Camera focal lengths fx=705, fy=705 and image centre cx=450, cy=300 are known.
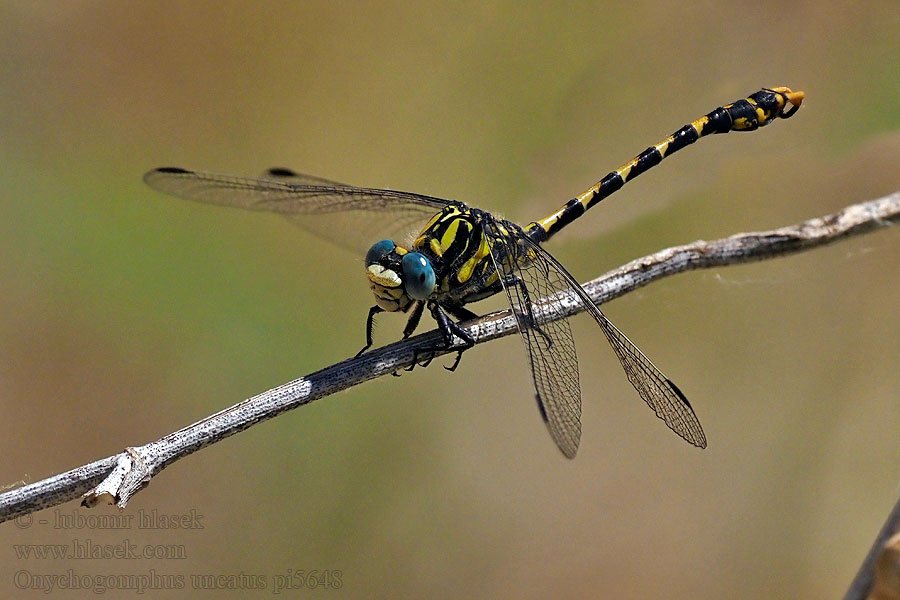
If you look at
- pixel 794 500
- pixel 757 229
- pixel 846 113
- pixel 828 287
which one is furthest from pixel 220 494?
pixel 846 113

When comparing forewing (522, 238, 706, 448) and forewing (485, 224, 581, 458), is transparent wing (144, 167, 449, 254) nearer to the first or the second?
forewing (485, 224, 581, 458)

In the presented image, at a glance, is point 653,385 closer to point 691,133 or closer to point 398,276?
point 398,276

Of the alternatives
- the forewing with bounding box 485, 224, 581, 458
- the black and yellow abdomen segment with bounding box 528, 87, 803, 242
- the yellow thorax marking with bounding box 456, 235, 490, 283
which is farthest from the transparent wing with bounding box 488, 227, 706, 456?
the black and yellow abdomen segment with bounding box 528, 87, 803, 242

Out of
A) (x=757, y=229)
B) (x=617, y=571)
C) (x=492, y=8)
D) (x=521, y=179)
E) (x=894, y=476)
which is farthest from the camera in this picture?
(x=492, y=8)

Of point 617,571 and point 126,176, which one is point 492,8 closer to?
point 126,176

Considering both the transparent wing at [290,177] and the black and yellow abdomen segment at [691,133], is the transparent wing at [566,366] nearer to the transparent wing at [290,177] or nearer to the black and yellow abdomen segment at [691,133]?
the black and yellow abdomen segment at [691,133]

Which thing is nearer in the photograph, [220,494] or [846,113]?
[220,494]

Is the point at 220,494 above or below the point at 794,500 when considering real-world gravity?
above

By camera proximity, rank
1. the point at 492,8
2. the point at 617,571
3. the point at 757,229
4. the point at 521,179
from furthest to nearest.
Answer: the point at 492,8 < the point at 521,179 < the point at 757,229 < the point at 617,571

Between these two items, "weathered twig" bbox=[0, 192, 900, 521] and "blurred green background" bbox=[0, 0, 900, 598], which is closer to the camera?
"weathered twig" bbox=[0, 192, 900, 521]

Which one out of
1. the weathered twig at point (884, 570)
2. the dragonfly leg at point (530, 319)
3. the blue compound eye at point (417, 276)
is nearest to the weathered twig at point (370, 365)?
the dragonfly leg at point (530, 319)
